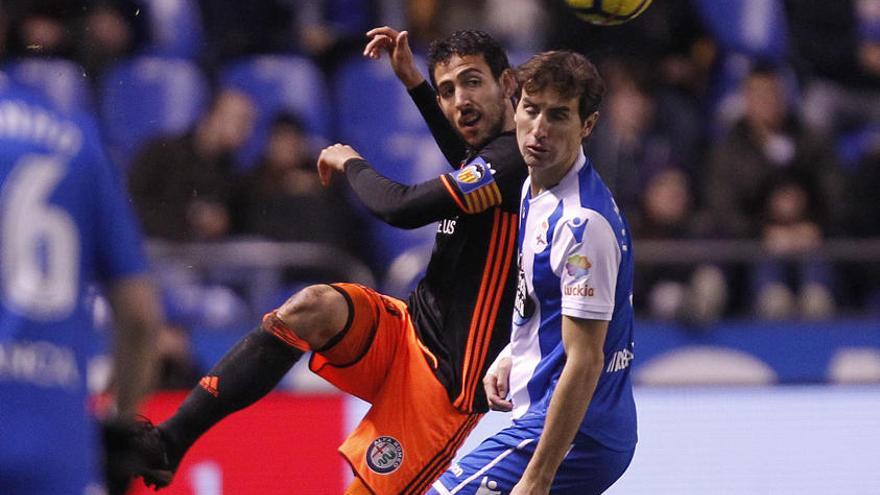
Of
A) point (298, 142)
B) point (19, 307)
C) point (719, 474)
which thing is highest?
point (19, 307)

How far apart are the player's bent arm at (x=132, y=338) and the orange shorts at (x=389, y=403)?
5.91 ft

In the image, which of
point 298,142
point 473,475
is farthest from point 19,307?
Answer: point 298,142

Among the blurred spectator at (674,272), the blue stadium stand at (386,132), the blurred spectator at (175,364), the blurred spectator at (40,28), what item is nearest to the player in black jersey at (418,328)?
the blurred spectator at (175,364)

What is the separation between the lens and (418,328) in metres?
5.37

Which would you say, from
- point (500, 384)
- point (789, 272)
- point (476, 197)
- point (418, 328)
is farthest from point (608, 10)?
point (789, 272)

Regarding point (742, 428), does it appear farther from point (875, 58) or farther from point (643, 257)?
point (875, 58)

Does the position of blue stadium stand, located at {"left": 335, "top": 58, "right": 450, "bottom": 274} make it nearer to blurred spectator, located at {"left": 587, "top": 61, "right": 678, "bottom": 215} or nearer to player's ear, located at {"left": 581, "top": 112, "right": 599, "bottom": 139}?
blurred spectator, located at {"left": 587, "top": 61, "right": 678, "bottom": 215}

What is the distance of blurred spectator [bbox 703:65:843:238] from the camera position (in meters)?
9.85

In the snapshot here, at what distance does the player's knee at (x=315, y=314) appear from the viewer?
505 centimetres

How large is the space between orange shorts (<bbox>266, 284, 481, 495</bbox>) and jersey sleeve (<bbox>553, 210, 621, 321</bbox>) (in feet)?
3.30

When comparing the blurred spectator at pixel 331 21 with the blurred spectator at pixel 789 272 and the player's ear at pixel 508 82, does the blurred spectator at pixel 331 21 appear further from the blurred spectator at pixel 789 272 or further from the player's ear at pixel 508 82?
the player's ear at pixel 508 82

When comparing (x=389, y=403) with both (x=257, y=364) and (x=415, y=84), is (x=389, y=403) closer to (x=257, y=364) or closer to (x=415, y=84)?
(x=257, y=364)

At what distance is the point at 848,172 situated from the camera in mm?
10305

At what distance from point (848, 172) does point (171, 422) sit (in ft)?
21.0
